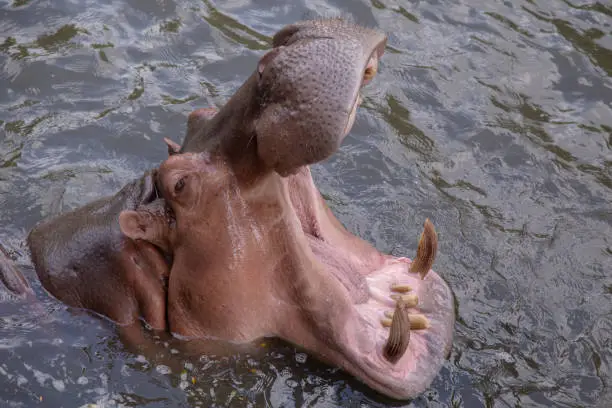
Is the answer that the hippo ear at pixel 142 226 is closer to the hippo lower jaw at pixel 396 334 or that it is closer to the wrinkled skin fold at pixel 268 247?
the wrinkled skin fold at pixel 268 247

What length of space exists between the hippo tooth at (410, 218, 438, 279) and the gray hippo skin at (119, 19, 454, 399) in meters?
0.01

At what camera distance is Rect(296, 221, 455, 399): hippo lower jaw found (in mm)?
3703

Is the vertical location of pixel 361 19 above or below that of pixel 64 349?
above

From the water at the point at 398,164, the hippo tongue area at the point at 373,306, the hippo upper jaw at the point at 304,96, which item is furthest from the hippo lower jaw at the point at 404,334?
the hippo upper jaw at the point at 304,96

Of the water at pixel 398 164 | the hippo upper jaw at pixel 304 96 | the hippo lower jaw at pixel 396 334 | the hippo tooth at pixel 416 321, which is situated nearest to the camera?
the hippo upper jaw at pixel 304 96

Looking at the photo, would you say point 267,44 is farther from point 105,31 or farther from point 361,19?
point 105,31

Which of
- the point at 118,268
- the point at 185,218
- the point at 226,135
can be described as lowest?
the point at 118,268

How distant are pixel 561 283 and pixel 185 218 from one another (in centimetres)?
268

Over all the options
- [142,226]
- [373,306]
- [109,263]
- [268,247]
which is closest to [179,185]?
[142,226]

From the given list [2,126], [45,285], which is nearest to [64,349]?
[45,285]

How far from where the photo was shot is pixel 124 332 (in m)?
3.92

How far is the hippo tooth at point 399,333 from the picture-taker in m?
3.49

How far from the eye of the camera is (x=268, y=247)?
3.60 metres

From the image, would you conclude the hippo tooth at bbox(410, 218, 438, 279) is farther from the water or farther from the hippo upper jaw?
the hippo upper jaw
